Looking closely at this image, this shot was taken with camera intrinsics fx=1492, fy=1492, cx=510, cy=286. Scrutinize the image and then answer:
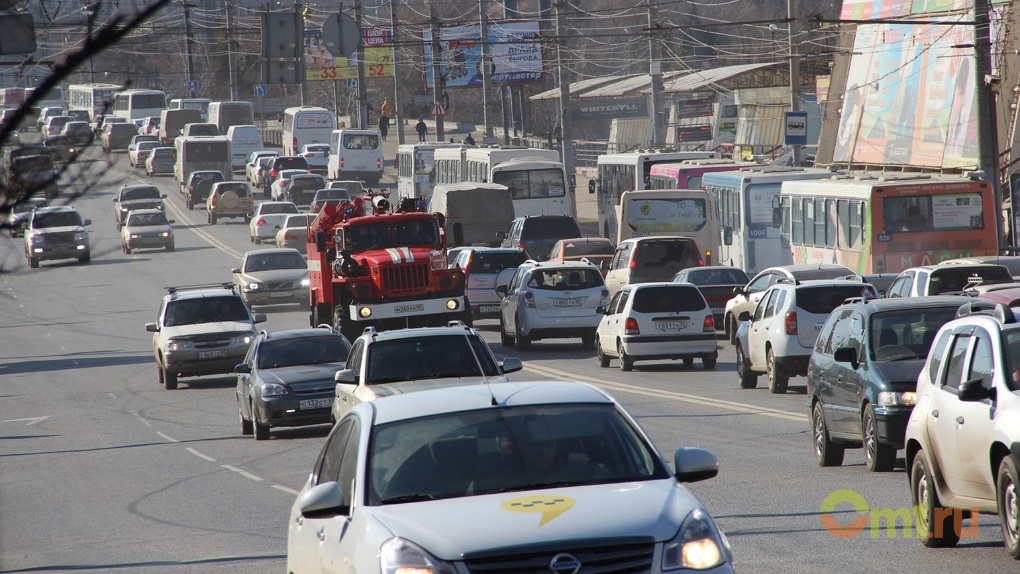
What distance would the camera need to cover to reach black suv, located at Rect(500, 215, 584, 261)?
42.8 m

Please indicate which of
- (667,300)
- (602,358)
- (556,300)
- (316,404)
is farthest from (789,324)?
(556,300)

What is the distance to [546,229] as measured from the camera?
43312 millimetres

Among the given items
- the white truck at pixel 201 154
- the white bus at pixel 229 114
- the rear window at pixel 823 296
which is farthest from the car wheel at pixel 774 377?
the white bus at pixel 229 114

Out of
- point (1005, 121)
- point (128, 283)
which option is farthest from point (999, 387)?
point (128, 283)

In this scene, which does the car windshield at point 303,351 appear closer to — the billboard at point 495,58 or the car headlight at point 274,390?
the car headlight at point 274,390

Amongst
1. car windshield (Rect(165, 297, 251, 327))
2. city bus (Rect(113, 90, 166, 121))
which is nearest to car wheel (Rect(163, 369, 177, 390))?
car windshield (Rect(165, 297, 251, 327))

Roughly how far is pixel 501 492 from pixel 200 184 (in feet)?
218

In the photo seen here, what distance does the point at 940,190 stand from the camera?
2950cm

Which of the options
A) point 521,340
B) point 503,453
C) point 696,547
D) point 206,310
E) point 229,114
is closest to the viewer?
point 696,547

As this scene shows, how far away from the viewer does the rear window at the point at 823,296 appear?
68.5 feet

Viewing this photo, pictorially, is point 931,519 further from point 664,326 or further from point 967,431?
point 664,326

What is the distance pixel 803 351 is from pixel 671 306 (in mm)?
4961

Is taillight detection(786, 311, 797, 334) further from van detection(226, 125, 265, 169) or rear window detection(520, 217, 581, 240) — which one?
van detection(226, 125, 265, 169)

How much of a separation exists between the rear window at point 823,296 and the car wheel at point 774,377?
84 cm
